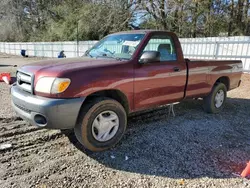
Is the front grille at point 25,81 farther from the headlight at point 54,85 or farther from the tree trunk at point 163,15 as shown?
the tree trunk at point 163,15

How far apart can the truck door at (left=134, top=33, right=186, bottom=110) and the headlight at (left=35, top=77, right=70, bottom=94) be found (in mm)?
1201

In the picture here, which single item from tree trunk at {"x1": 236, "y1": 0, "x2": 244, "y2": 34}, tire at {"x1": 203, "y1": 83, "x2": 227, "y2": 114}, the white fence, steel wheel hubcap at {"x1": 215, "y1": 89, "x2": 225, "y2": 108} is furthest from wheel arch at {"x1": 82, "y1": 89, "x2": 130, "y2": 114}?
tree trunk at {"x1": 236, "y1": 0, "x2": 244, "y2": 34}

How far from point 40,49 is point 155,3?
15.4m

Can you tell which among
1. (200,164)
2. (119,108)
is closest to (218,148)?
(200,164)

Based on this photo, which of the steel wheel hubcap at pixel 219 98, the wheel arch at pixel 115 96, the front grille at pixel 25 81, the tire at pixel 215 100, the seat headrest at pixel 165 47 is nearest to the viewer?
the front grille at pixel 25 81

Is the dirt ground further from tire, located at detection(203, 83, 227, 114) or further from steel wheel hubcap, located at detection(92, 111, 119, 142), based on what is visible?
tire, located at detection(203, 83, 227, 114)

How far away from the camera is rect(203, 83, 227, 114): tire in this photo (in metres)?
5.29

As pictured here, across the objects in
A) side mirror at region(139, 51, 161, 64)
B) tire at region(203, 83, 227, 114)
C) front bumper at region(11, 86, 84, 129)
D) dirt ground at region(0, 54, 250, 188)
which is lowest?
dirt ground at region(0, 54, 250, 188)

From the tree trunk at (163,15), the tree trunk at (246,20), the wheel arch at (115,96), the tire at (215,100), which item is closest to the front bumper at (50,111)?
the wheel arch at (115,96)

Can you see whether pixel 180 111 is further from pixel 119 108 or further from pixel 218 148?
pixel 119 108

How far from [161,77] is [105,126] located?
4.55 ft

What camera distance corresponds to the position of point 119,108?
3.45 meters

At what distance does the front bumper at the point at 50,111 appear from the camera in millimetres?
2822

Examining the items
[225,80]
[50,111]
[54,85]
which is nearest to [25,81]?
[54,85]
